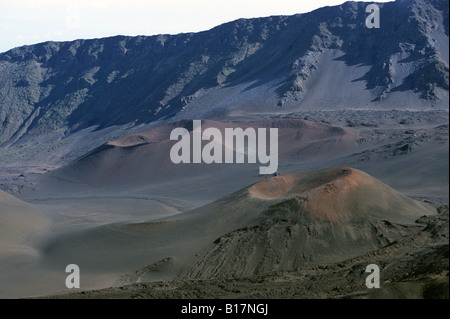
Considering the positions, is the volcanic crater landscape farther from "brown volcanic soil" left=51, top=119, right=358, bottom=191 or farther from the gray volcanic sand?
"brown volcanic soil" left=51, top=119, right=358, bottom=191

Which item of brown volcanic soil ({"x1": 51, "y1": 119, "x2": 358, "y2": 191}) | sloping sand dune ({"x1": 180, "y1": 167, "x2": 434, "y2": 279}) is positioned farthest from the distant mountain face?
sloping sand dune ({"x1": 180, "y1": 167, "x2": 434, "y2": 279})

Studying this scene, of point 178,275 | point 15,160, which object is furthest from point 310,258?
point 15,160

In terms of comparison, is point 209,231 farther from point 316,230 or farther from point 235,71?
point 235,71

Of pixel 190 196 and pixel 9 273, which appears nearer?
pixel 9 273

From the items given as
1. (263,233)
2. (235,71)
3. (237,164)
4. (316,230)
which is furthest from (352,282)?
(235,71)

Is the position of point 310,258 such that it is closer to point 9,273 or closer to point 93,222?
point 9,273

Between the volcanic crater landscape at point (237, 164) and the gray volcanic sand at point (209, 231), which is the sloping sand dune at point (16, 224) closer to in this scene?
the volcanic crater landscape at point (237, 164)

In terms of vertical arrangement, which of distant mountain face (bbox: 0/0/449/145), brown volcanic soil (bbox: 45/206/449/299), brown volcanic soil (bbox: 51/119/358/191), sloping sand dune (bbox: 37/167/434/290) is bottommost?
brown volcanic soil (bbox: 45/206/449/299)
